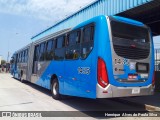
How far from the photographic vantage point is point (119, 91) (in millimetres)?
8648

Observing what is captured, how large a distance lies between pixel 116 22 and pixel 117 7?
174 inches

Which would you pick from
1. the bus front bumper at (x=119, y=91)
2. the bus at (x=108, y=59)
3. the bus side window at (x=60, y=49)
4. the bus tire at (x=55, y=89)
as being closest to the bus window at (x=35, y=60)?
the bus tire at (x=55, y=89)

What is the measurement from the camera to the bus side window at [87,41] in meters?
9.04

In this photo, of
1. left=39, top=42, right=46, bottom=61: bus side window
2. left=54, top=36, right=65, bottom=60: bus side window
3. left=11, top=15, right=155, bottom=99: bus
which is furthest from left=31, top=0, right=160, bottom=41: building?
left=39, top=42, right=46, bottom=61: bus side window

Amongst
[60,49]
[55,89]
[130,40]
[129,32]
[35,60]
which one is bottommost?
[55,89]

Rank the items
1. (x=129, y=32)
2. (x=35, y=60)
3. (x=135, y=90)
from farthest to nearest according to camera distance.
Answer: (x=35, y=60) → (x=129, y=32) → (x=135, y=90)

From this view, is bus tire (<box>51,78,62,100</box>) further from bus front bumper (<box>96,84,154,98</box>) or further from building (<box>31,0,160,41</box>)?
building (<box>31,0,160,41</box>)

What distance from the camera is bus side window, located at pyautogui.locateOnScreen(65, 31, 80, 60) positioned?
10.0m

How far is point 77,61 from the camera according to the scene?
32.3 feet

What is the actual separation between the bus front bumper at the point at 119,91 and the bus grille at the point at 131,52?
1097 millimetres

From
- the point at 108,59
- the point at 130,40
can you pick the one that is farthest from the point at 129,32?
the point at 108,59

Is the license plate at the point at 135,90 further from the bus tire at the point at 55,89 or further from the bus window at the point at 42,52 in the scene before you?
the bus window at the point at 42,52

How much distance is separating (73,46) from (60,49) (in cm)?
165

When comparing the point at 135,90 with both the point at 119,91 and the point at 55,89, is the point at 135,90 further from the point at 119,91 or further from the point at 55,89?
the point at 55,89
